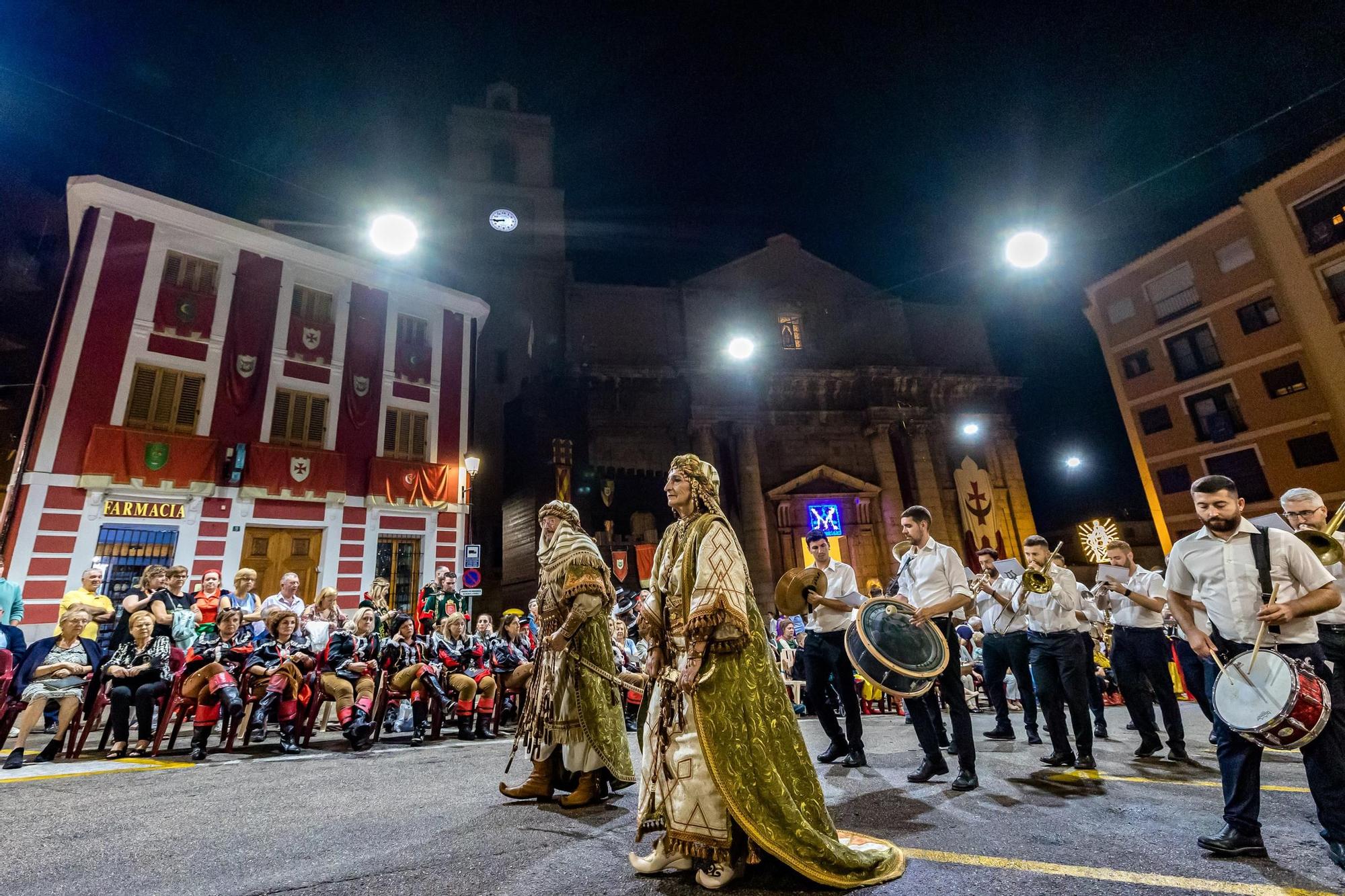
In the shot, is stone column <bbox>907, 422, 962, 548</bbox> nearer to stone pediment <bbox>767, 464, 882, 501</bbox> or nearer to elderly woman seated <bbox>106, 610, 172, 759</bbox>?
stone pediment <bbox>767, 464, 882, 501</bbox>

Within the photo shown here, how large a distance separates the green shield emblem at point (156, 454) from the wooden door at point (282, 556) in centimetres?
245

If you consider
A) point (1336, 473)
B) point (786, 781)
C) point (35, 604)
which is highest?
point (1336, 473)

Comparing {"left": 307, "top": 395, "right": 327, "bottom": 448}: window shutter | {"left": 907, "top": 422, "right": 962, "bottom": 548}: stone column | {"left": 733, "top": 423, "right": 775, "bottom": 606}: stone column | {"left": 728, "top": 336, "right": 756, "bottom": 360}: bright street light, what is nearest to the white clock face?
{"left": 728, "top": 336, "right": 756, "bottom": 360}: bright street light

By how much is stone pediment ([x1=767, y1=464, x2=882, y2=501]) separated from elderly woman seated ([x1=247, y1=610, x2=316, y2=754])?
18028 mm

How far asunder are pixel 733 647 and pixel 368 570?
53.8ft

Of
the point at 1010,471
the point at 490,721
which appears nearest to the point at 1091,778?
the point at 490,721

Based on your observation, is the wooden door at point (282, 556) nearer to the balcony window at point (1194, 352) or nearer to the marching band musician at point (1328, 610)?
the marching band musician at point (1328, 610)

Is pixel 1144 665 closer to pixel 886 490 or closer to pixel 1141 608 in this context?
pixel 1141 608

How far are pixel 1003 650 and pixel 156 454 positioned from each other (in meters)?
18.1

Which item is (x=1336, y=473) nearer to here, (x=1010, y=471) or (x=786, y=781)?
(x=1010, y=471)

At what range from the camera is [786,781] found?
9.58ft

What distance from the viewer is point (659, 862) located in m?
2.90

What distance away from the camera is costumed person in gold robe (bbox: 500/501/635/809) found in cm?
436

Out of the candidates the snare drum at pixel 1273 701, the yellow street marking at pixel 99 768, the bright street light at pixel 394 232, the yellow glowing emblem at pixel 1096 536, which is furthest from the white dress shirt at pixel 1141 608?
the yellow glowing emblem at pixel 1096 536
